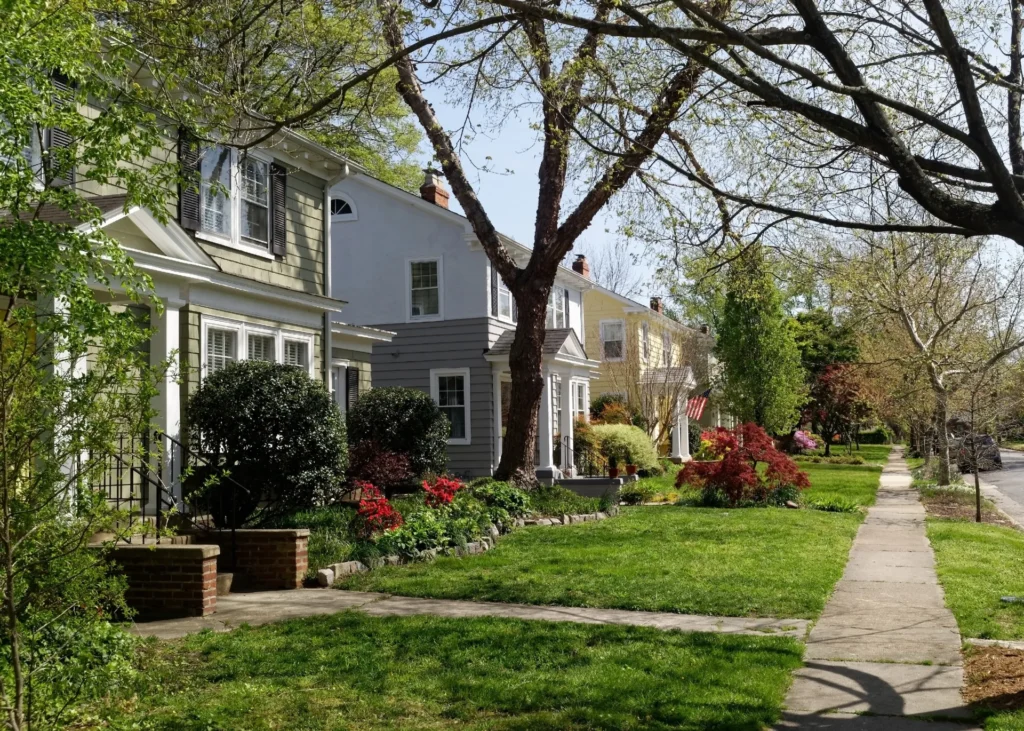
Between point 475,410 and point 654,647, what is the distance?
1636cm

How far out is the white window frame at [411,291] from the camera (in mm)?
23359

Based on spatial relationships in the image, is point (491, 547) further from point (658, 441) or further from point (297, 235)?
point (658, 441)

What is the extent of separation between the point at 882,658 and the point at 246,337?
394 inches

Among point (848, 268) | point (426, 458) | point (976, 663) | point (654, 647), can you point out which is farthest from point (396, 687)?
point (848, 268)

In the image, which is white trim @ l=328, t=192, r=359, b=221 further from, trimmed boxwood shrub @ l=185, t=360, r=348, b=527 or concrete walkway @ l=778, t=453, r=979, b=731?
concrete walkway @ l=778, t=453, r=979, b=731

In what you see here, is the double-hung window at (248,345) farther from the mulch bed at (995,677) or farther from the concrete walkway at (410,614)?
the mulch bed at (995,677)

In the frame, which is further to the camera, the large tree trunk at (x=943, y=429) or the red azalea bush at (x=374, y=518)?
the large tree trunk at (x=943, y=429)

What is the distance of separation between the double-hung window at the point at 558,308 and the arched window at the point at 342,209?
22.9 ft

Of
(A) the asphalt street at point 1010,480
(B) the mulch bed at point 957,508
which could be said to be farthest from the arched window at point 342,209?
(A) the asphalt street at point 1010,480

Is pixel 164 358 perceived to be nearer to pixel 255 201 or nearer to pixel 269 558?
pixel 269 558

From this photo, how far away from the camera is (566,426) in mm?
25531

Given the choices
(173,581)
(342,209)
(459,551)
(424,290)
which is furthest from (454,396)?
(173,581)

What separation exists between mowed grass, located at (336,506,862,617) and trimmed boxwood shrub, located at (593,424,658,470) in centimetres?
1091

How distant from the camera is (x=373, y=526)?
11.9 meters
